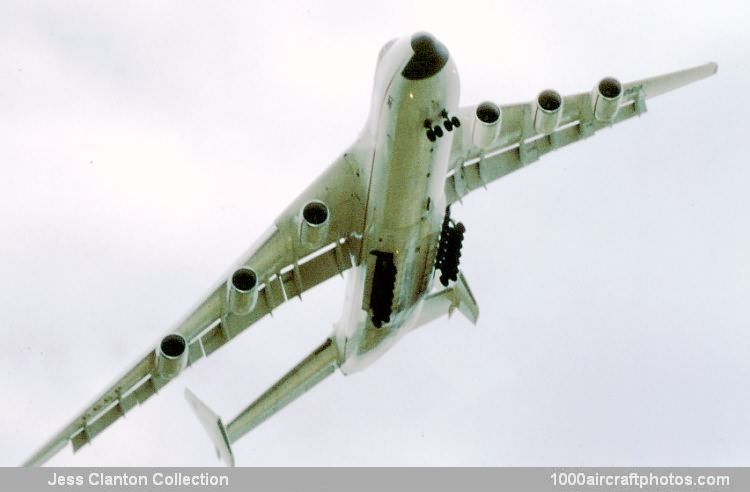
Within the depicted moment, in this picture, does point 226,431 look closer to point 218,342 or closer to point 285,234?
point 218,342

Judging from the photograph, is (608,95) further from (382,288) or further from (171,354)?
(171,354)

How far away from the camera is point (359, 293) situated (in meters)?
19.2

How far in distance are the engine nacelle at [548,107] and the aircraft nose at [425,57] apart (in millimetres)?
3121

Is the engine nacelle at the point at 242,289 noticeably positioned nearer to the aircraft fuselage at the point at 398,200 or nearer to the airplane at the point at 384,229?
the airplane at the point at 384,229

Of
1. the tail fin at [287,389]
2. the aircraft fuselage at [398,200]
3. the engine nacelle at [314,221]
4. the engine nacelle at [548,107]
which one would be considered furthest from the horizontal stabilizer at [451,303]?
the engine nacelle at [548,107]

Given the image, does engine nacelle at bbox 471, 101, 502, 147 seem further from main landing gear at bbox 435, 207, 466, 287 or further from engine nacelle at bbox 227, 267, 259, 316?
engine nacelle at bbox 227, 267, 259, 316

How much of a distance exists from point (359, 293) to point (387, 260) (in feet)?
5.16

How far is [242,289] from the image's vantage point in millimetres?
17516

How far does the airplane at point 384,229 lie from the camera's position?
629 inches

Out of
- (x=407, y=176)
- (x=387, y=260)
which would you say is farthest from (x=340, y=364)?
(x=407, y=176)

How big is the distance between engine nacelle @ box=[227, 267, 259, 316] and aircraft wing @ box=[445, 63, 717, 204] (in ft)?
15.2

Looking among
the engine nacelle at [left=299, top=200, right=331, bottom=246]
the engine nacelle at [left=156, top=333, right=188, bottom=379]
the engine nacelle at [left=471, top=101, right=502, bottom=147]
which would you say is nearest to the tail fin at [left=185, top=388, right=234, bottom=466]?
the engine nacelle at [left=156, top=333, right=188, bottom=379]

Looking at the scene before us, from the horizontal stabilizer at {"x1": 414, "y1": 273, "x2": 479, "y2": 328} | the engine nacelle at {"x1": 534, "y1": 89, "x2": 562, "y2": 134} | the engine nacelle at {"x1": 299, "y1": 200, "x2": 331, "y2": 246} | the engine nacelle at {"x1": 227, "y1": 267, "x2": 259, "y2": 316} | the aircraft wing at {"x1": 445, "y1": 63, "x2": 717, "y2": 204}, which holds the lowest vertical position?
the engine nacelle at {"x1": 227, "y1": 267, "x2": 259, "y2": 316}

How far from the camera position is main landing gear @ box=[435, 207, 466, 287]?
60.0 ft
